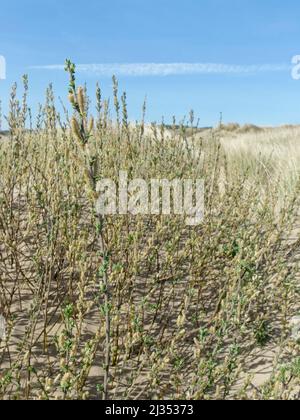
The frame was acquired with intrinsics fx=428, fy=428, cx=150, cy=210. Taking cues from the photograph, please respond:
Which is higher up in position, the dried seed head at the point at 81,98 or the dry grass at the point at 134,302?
the dried seed head at the point at 81,98

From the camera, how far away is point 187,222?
3668mm

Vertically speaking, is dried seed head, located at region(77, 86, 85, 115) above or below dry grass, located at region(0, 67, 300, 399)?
above

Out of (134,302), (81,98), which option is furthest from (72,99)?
(134,302)

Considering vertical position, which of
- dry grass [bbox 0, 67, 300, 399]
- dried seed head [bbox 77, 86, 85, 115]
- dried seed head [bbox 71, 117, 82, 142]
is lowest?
dry grass [bbox 0, 67, 300, 399]

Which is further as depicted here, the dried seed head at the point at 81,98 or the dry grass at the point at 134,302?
the dry grass at the point at 134,302

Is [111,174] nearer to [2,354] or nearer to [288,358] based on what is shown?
[2,354]

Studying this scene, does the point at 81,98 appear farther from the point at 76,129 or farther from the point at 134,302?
the point at 134,302

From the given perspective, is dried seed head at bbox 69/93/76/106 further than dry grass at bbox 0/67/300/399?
No

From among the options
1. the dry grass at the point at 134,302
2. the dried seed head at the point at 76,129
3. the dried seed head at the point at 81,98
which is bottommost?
the dry grass at the point at 134,302

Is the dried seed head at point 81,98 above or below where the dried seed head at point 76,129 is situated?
above

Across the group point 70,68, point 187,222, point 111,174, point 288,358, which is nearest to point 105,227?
point 111,174

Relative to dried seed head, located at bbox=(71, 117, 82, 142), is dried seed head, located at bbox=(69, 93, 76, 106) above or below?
above

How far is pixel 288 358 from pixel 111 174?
1905mm

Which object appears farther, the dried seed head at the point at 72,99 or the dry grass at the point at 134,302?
the dry grass at the point at 134,302
